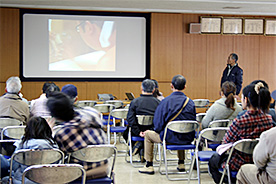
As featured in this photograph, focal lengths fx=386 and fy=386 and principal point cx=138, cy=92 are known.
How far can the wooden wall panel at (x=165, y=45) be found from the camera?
11.0 m

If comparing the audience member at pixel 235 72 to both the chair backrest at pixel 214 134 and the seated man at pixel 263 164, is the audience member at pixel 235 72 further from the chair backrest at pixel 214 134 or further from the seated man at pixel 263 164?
the seated man at pixel 263 164

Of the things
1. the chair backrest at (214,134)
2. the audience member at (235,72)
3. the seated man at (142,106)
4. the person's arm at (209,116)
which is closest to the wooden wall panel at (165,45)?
the audience member at (235,72)

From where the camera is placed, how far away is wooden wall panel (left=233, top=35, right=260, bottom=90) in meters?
11.6

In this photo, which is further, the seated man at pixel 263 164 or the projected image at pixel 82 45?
the projected image at pixel 82 45

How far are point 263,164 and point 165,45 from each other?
8337 millimetres

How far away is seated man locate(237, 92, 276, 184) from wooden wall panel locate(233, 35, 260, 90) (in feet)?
28.6

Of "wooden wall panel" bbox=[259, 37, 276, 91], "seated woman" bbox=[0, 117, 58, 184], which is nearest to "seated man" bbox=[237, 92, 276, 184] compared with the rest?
"seated woman" bbox=[0, 117, 58, 184]

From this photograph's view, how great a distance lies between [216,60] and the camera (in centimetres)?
1151

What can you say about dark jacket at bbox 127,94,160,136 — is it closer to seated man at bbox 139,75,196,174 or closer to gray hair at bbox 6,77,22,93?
seated man at bbox 139,75,196,174

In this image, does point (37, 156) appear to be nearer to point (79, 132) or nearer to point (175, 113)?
point (79, 132)

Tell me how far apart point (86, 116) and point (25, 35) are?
26.2 ft

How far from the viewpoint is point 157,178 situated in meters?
5.11

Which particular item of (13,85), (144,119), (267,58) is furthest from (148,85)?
(267,58)

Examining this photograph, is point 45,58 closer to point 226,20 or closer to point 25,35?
point 25,35
